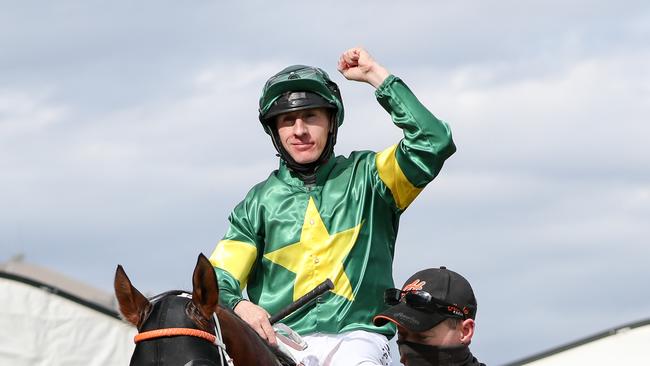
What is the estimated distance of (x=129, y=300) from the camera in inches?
176

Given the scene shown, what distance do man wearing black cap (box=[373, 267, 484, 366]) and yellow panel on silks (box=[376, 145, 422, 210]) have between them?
0.61 m

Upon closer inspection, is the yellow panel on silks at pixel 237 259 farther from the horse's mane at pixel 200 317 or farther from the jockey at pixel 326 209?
the horse's mane at pixel 200 317

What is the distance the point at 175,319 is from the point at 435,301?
135 centimetres

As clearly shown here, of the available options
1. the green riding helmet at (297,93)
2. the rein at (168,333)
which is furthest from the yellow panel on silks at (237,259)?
the rein at (168,333)

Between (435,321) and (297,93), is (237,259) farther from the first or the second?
(435,321)

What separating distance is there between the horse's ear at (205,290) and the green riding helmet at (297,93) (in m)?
1.73

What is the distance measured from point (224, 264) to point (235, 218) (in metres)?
0.28

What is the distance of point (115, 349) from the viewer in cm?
906

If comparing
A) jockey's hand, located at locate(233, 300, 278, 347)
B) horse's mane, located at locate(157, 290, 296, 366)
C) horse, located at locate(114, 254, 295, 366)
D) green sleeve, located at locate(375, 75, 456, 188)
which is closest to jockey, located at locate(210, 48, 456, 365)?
green sleeve, located at locate(375, 75, 456, 188)

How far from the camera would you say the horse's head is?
4.27 m

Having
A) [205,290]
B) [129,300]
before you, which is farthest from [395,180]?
[129,300]

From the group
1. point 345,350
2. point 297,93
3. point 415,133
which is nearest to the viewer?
point 345,350

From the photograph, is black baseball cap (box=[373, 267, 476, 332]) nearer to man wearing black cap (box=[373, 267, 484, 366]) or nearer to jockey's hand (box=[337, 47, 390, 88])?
man wearing black cap (box=[373, 267, 484, 366])

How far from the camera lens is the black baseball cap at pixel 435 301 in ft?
17.3
